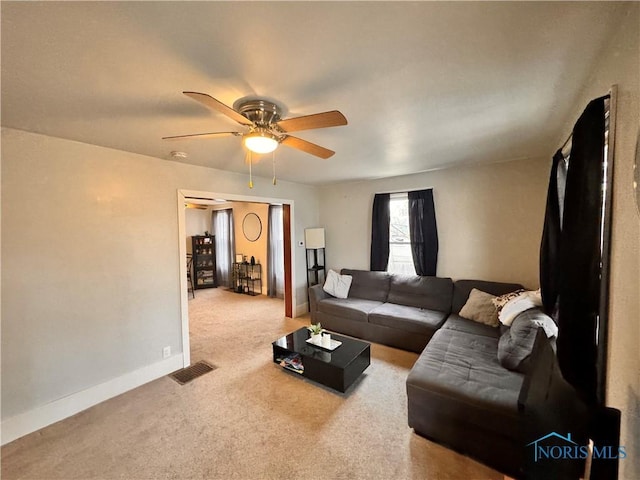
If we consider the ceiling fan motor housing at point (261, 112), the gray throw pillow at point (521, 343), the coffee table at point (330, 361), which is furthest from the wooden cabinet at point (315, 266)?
the ceiling fan motor housing at point (261, 112)

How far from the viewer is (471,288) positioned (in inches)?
131

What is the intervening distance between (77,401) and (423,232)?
4.27 meters

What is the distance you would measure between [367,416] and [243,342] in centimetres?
Answer: 201

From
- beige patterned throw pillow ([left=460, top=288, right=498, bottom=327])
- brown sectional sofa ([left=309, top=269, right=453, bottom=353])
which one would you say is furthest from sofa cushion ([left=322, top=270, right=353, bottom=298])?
beige patterned throw pillow ([left=460, top=288, right=498, bottom=327])

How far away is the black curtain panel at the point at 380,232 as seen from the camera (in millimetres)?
4168

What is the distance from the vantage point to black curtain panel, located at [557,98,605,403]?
3.53 ft

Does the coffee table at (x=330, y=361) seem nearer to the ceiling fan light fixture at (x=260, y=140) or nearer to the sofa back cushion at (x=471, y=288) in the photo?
the sofa back cushion at (x=471, y=288)

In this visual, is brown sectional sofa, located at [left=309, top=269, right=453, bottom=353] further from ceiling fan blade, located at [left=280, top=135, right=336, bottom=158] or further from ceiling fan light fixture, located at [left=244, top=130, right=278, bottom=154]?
ceiling fan light fixture, located at [left=244, top=130, right=278, bottom=154]

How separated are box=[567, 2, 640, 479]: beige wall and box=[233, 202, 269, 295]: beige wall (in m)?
5.36

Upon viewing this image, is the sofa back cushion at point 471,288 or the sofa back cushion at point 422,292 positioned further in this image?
the sofa back cushion at point 422,292

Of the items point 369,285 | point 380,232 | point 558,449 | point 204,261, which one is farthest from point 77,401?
point 204,261

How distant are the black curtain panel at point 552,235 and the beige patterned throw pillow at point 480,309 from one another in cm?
76

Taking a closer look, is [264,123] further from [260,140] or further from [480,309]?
[480,309]

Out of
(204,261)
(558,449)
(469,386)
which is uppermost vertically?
(204,261)
